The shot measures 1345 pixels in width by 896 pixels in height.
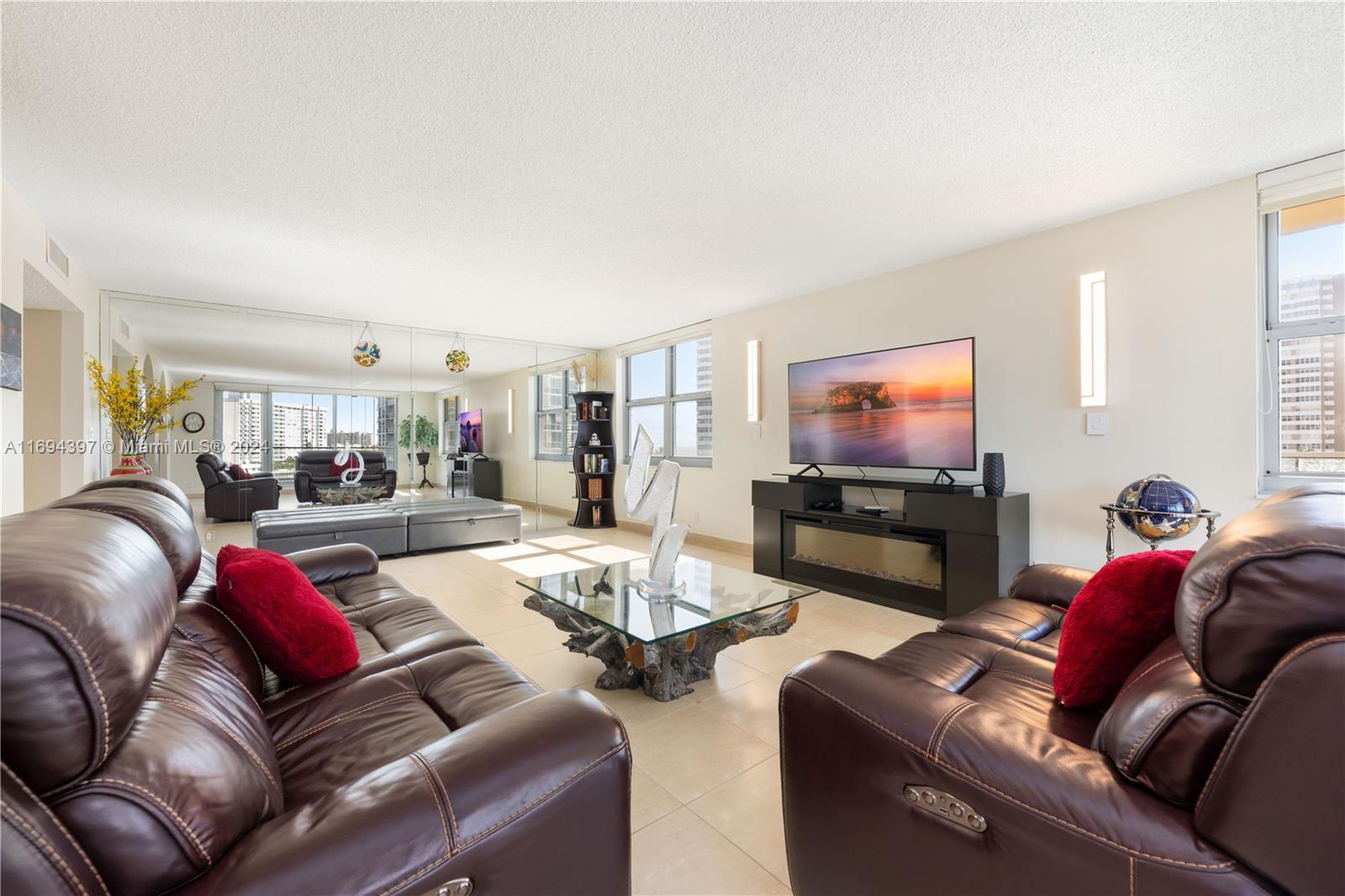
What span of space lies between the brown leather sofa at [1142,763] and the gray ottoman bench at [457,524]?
481 cm

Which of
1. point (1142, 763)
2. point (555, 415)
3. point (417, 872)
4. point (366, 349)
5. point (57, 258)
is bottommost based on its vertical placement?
point (417, 872)

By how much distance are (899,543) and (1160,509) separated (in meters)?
1.40

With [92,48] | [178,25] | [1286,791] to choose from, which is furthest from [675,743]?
[92,48]

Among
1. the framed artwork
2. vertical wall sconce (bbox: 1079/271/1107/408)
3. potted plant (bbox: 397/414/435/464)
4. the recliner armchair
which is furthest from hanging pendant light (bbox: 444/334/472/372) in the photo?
vertical wall sconce (bbox: 1079/271/1107/408)

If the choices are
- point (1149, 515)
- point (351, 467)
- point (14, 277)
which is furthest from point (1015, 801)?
point (351, 467)

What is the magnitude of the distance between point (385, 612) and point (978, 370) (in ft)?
12.4

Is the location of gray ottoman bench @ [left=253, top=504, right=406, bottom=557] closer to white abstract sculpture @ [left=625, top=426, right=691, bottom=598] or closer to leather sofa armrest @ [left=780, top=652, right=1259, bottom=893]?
white abstract sculpture @ [left=625, top=426, right=691, bottom=598]

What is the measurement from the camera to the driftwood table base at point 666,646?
2.37 m

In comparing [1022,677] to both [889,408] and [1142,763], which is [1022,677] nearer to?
[1142,763]

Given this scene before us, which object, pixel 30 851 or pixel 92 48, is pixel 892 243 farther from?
pixel 30 851

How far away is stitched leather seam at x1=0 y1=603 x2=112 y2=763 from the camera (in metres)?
0.58

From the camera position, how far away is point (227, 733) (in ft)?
2.82

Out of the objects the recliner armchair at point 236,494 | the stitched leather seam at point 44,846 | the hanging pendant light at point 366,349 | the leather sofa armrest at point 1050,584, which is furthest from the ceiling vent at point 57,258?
the leather sofa armrest at point 1050,584

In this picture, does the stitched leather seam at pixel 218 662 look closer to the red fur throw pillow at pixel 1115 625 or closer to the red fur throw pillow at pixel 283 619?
the red fur throw pillow at pixel 283 619
